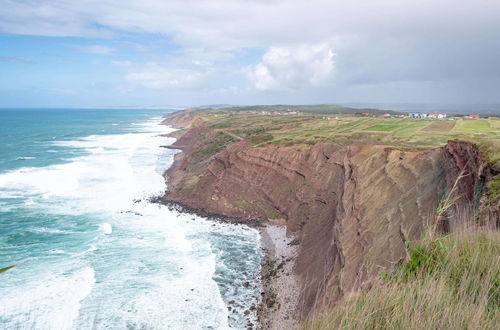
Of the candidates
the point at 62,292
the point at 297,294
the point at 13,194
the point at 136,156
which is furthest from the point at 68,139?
the point at 297,294

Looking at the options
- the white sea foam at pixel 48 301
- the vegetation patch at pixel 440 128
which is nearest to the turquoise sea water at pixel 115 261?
the white sea foam at pixel 48 301

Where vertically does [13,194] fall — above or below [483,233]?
below

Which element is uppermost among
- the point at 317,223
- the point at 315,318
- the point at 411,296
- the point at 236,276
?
the point at 411,296

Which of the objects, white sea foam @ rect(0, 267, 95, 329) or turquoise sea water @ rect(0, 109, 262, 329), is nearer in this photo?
white sea foam @ rect(0, 267, 95, 329)

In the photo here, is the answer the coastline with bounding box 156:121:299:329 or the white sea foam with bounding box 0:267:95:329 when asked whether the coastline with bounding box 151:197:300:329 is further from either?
the white sea foam with bounding box 0:267:95:329

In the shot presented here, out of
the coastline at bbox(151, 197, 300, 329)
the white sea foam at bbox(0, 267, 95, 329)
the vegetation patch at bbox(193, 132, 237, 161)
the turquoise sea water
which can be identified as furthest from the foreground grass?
the vegetation patch at bbox(193, 132, 237, 161)

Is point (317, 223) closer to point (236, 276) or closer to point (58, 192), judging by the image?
point (236, 276)

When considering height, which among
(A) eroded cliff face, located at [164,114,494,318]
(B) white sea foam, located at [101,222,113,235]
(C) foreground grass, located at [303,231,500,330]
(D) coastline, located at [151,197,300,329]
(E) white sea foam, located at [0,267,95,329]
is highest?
(C) foreground grass, located at [303,231,500,330]
